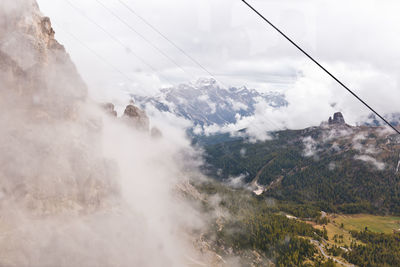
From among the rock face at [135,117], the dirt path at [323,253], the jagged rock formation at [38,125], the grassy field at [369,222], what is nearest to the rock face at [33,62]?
the jagged rock formation at [38,125]

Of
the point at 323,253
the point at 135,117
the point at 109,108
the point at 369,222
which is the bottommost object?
the point at 323,253

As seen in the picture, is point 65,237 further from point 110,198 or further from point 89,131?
point 89,131

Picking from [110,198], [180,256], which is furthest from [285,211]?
[110,198]

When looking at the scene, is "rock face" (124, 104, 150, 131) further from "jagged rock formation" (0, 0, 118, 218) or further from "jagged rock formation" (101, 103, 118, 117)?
"jagged rock formation" (0, 0, 118, 218)

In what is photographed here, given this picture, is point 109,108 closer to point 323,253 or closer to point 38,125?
point 38,125

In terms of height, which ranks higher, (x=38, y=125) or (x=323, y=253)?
(x=38, y=125)

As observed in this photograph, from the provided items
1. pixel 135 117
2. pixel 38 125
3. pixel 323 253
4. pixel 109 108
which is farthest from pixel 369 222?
pixel 38 125
